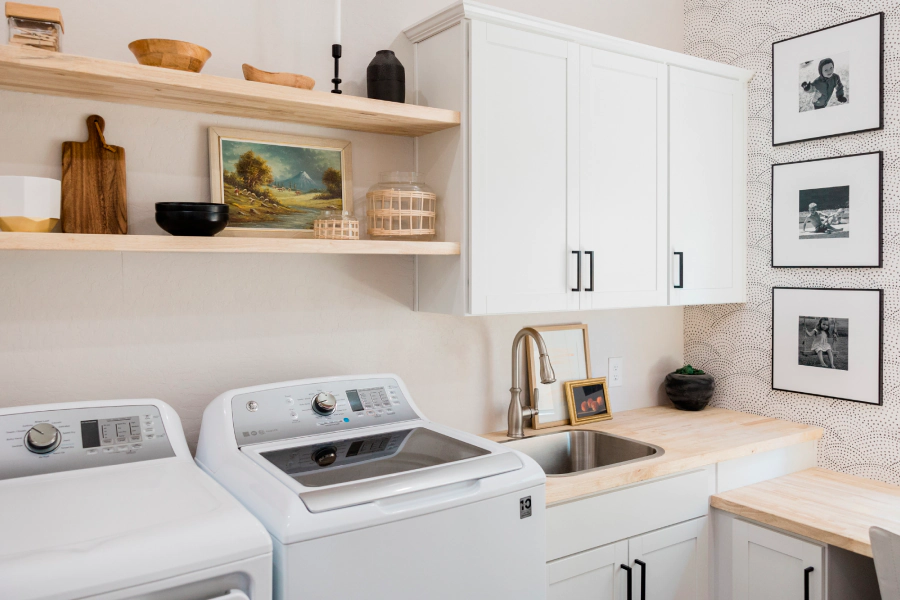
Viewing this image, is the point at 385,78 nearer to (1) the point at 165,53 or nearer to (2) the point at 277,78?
(2) the point at 277,78

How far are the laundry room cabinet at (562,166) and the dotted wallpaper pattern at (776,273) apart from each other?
9.7 inches

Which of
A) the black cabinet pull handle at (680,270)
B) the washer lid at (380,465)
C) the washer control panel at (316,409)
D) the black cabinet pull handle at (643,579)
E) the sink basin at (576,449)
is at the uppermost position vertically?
the black cabinet pull handle at (680,270)

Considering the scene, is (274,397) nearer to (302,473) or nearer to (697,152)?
(302,473)

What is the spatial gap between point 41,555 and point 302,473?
513 mm

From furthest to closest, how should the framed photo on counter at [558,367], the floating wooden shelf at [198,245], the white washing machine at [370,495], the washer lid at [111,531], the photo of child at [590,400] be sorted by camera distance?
the photo of child at [590,400], the framed photo on counter at [558,367], the floating wooden shelf at [198,245], the white washing machine at [370,495], the washer lid at [111,531]

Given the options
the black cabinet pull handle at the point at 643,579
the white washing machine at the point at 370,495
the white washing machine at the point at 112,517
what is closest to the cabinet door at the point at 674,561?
the black cabinet pull handle at the point at 643,579

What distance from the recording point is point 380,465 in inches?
60.5

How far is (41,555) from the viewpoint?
1049 mm

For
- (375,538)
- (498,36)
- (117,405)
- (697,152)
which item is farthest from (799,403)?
(117,405)

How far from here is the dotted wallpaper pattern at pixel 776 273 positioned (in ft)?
7.61

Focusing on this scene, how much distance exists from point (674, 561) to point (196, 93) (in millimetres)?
1971

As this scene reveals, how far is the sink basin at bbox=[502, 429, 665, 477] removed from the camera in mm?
2322

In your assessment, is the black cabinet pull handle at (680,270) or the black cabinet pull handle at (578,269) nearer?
the black cabinet pull handle at (578,269)

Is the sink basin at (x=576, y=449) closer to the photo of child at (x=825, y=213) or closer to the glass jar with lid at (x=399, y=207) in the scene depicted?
the glass jar with lid at (x=399, y=207)
